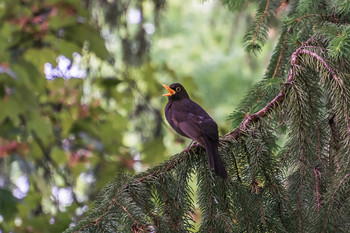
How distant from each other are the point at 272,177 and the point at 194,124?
598 millimetres

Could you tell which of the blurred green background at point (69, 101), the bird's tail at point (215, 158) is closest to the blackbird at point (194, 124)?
the bird's tail at point (215, 158)

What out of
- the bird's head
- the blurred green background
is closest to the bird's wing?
the bird's head

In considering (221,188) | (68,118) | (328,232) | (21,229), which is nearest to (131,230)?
(221,188)

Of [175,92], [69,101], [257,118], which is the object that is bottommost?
[257,118]

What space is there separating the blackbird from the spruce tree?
5 centimetres

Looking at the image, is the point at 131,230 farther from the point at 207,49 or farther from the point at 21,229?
the point at 207,49

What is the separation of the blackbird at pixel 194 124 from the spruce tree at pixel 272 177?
5 cm

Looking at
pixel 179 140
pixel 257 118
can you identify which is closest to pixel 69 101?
pixel 179 140

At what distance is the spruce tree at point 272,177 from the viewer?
1.45m

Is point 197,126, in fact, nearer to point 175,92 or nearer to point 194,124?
point 194,124

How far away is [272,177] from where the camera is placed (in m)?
1.55

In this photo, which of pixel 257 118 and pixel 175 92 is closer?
pixel 257 118

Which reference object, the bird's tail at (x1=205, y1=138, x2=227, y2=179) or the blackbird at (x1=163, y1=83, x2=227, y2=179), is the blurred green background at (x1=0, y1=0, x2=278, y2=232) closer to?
the blackbird at (x1=163, y1=83, x2=227, y2=179)

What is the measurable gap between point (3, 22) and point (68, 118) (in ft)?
2.72
